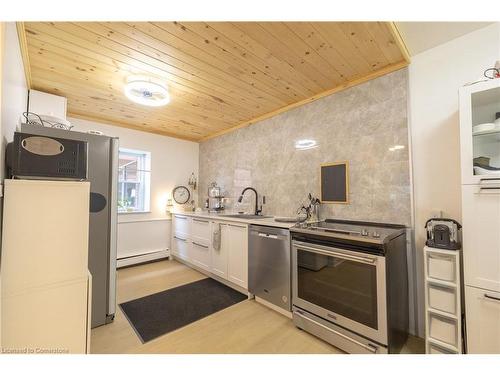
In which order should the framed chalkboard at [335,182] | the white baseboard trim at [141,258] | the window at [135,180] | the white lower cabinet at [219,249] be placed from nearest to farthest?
the framed chalkboard at [335,182] → the white lower cabinet at [219,249] → the white baseboard trim at [141,258] → the window at [135,180]

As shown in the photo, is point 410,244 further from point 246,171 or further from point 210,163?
point 210,163

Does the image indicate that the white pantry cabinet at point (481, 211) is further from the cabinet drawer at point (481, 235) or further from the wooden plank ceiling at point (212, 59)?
the wooden plank ceiling at point (212, 59)

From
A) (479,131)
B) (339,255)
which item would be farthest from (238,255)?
(479,131)

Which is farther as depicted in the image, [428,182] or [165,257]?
[165,257]

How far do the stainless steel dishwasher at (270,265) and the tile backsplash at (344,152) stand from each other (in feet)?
2.12

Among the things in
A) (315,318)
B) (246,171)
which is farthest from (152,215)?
(315,318)

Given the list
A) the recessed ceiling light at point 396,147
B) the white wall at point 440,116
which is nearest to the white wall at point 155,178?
the recessed ceiling light at point 396,147

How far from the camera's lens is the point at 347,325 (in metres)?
1.53

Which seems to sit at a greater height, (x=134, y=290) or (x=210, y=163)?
(x=210, y=163)

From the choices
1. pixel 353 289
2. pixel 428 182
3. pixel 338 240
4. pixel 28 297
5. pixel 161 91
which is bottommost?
pixel 353 289

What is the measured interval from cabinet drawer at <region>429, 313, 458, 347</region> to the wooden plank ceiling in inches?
77.1

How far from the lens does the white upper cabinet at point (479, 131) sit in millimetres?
1258

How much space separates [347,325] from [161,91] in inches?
102

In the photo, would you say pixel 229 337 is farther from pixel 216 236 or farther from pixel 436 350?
pixel 436 350
